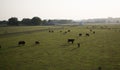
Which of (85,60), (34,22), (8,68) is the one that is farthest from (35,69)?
(34,22)

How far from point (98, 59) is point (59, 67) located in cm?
628

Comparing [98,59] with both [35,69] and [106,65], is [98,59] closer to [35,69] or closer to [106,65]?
[106,65]

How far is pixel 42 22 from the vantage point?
181 metres

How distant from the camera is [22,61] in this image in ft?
72.7

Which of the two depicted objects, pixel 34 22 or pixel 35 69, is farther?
pixel 34 22

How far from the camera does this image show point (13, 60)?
22.8 metres

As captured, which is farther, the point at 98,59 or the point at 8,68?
the point at 98,59

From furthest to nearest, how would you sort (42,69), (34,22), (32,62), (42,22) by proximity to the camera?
(42,22) → (34,22) → (32,62) → (42,69)

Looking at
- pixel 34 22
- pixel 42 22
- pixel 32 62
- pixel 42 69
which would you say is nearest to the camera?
pixel 42 69

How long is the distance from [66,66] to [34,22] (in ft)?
483

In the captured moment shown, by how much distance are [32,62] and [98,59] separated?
9.00m

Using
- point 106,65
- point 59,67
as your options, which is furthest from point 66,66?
point 106,65

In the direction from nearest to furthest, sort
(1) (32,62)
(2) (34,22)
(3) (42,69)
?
(3) (42,69) < (1) (32,62) < (2) (34,22)

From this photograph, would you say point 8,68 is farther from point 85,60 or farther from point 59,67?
point 85,60
